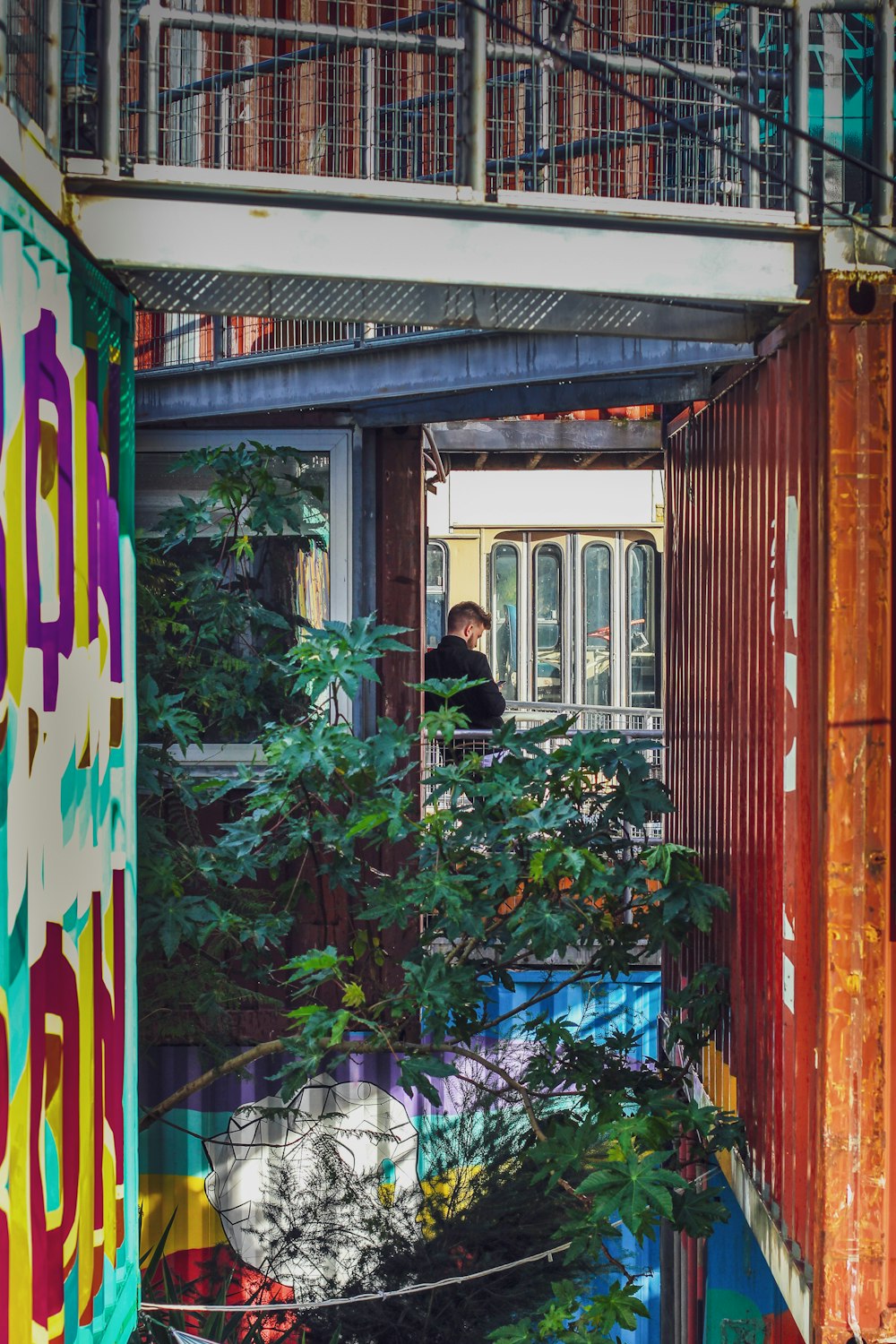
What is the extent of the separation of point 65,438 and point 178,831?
3641 millimetres

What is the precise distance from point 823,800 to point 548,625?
477 inches

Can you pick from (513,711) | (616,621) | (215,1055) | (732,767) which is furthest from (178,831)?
(616,621)

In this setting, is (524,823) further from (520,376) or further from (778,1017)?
(520,376)

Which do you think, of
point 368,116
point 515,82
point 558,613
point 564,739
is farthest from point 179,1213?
point 558,613

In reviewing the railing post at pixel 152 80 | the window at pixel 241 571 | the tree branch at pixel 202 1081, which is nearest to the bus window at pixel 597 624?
the window at pixel 241 571

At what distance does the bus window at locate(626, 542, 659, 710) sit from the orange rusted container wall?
10841 mm

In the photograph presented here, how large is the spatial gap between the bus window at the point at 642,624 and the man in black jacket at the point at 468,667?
7.86 m

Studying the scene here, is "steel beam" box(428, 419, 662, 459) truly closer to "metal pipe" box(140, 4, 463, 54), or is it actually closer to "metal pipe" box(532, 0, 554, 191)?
"metal pipe" box(532, 0, 554, 191)

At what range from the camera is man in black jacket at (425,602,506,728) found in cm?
823

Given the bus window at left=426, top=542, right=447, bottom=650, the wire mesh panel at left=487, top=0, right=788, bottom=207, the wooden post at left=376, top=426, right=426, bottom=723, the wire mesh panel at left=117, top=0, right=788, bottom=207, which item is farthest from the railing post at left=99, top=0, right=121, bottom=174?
the bus window at left=426, top=542, right=447, bottom=650

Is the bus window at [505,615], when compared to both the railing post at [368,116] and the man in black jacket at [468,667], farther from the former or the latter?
the railing post at [368,116]

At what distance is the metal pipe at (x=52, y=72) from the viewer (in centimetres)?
373

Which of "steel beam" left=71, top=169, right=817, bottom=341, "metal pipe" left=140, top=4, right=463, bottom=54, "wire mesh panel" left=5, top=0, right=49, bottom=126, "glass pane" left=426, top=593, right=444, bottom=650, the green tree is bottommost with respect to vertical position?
the green tree

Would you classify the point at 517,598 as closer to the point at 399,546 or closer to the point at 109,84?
the point at 399,546
